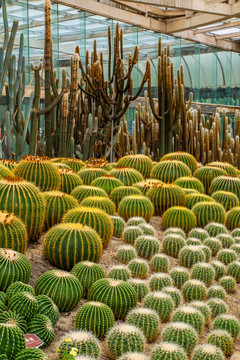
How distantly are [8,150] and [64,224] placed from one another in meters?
2.38

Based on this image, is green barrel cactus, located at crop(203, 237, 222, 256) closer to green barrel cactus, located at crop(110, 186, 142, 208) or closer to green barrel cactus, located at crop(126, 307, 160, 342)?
green barrel cactus, located at crop(110, 186, 142, 208)

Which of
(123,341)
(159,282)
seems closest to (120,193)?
(159,282)

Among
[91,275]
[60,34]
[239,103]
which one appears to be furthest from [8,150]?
[239,103]

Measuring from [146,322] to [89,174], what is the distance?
7.73 ft

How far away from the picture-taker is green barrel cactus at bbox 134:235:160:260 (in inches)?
147

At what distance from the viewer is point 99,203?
13.1ft

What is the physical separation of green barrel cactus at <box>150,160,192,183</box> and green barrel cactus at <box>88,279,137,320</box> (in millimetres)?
2493

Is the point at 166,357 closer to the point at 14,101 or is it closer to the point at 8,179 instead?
the point at 8,179

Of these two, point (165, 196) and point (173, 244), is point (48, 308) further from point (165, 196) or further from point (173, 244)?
point (165, 196)

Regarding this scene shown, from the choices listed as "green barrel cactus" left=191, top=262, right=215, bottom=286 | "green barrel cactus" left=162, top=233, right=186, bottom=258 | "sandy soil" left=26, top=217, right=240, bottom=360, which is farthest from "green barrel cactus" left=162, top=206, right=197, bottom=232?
"green barrel cactus" left=191, top=262, right=215, bottom=286

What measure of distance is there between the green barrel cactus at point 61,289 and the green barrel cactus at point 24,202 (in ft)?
2.13

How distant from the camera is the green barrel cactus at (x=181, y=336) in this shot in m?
2.61

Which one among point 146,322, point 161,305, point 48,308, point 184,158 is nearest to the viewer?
point 48,308

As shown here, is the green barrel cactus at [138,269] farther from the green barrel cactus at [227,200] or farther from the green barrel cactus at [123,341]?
the green barrel cactus at [227,200]
